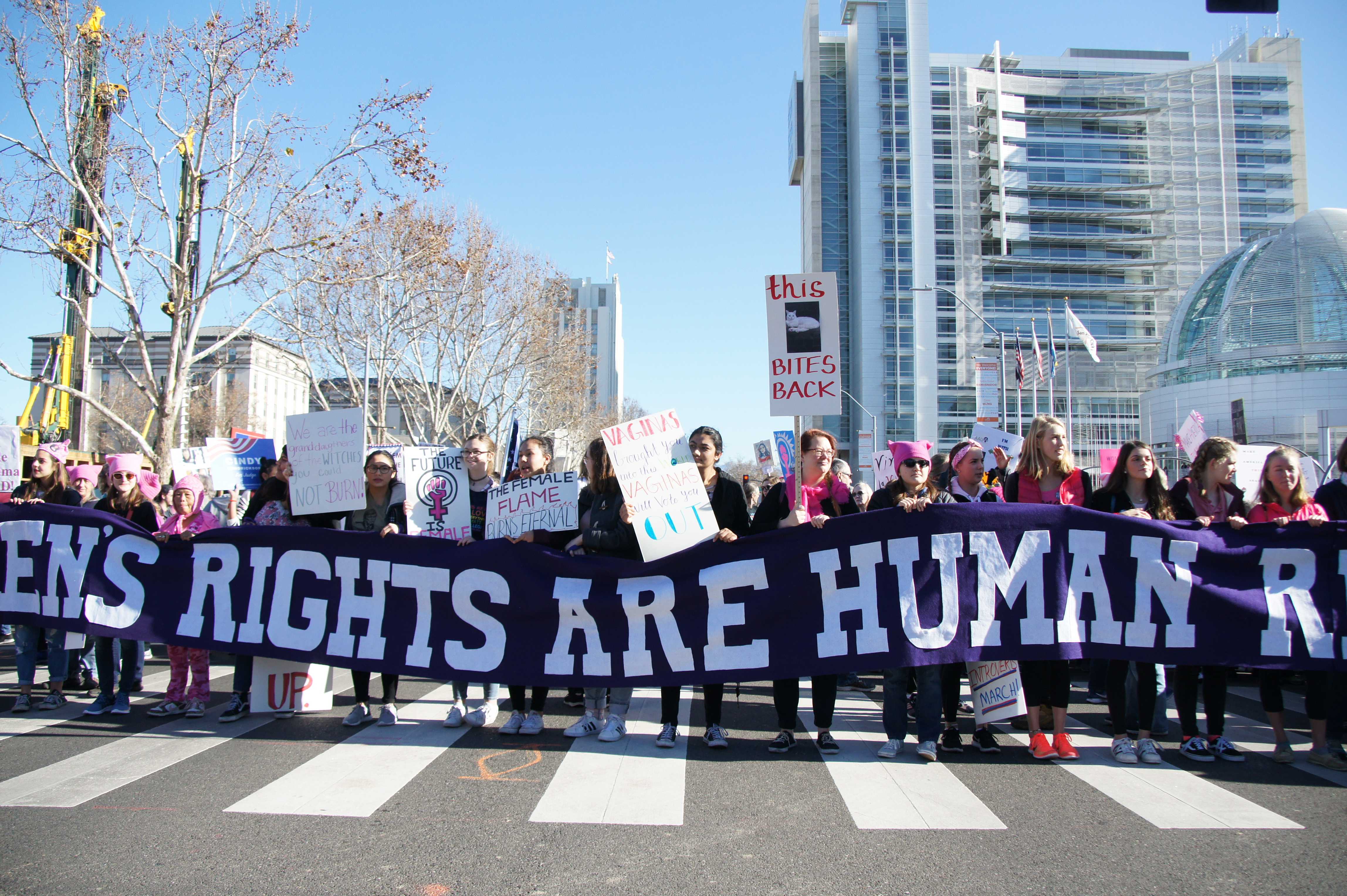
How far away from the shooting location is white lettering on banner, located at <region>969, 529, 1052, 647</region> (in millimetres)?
5742

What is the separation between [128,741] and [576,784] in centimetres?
315

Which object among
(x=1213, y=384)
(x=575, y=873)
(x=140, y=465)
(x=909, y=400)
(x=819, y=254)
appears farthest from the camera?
(x=819, y=254)

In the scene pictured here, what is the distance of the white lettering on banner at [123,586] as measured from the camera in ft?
22.0

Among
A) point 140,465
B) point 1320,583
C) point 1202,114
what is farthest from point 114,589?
point 1202,114

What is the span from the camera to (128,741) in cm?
594

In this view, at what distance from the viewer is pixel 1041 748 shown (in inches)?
220

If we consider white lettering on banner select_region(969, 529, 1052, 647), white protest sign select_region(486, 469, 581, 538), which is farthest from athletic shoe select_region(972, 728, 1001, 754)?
white protest sign select_region(486, 469, 581, 538)

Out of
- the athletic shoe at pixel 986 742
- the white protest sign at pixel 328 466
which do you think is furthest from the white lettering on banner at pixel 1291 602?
the white protest sign at pixel 328 466

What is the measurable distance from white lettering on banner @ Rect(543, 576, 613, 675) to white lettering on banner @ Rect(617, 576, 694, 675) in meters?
0.18

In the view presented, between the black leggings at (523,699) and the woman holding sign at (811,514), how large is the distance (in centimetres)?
162

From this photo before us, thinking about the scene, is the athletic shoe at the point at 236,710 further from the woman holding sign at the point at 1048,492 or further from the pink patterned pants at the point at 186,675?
the woman holding sign at the point at 1048,492

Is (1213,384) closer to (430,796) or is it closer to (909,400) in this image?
Answer: (909,400)

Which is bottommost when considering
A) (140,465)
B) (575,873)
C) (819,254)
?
(575,873)

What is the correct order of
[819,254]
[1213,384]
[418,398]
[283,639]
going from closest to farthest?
[283,639], [418,398], [1213,384], [819,254]
